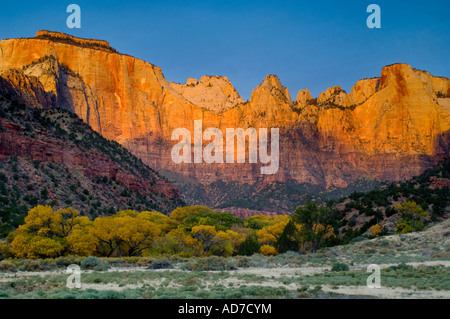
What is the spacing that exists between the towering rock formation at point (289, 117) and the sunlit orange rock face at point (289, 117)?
0.36 meters

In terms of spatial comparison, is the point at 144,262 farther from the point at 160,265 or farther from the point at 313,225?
the point at 313,225

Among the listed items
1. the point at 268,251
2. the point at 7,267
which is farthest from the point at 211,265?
the point at 268,251

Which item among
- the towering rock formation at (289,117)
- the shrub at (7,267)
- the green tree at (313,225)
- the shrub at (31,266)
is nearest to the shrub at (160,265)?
the shrub at (31,266)

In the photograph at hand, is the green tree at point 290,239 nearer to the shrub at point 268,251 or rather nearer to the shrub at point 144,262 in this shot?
the shrub at point 268,251

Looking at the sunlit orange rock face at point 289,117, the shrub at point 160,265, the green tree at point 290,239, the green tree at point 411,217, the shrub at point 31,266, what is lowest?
the green tree at point 290,239

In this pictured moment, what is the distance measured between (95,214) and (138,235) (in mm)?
21860

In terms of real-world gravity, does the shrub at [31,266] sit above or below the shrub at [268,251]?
above

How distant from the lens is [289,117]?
169 meters

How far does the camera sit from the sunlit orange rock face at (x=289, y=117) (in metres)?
154

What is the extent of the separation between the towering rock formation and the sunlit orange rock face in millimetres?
363

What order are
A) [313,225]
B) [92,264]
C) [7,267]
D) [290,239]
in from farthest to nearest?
1. [313,225]
2. [290,239]
3. [92,264]
4. [7,267]

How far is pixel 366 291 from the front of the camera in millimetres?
16719
